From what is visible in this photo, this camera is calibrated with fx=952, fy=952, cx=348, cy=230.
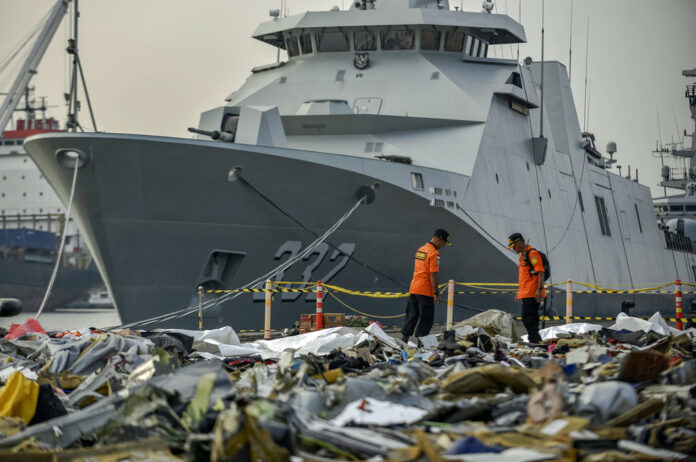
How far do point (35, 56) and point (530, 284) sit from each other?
2020 centimetres

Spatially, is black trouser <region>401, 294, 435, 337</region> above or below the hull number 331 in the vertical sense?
below

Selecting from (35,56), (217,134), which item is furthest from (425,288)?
(35,56)

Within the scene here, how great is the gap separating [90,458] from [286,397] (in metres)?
1.18

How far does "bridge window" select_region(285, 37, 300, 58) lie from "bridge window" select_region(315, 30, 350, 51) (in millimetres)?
549

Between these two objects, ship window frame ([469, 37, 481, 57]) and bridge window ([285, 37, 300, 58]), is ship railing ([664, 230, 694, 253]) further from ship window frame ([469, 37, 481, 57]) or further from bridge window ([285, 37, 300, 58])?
bridge window ([285, 37, 300, 58])

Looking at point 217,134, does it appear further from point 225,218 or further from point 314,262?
point 314,262

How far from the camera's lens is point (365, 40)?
59.3ft

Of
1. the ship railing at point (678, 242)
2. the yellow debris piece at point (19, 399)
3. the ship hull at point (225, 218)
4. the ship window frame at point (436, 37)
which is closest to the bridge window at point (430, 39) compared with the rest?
the ship window frame at point (436, 37)

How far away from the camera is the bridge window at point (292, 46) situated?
18516 millimetres

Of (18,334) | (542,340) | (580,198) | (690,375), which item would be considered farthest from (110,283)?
(580,198)

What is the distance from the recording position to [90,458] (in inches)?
164

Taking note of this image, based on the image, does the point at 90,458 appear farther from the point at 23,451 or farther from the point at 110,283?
the point at 110,283

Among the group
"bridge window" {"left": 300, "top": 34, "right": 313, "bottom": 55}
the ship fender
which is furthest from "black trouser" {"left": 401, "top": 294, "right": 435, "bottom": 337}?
"bridge window" {"left": 300, "top": 34, "right": 313, "bottom": 55}

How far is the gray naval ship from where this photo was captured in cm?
1373
